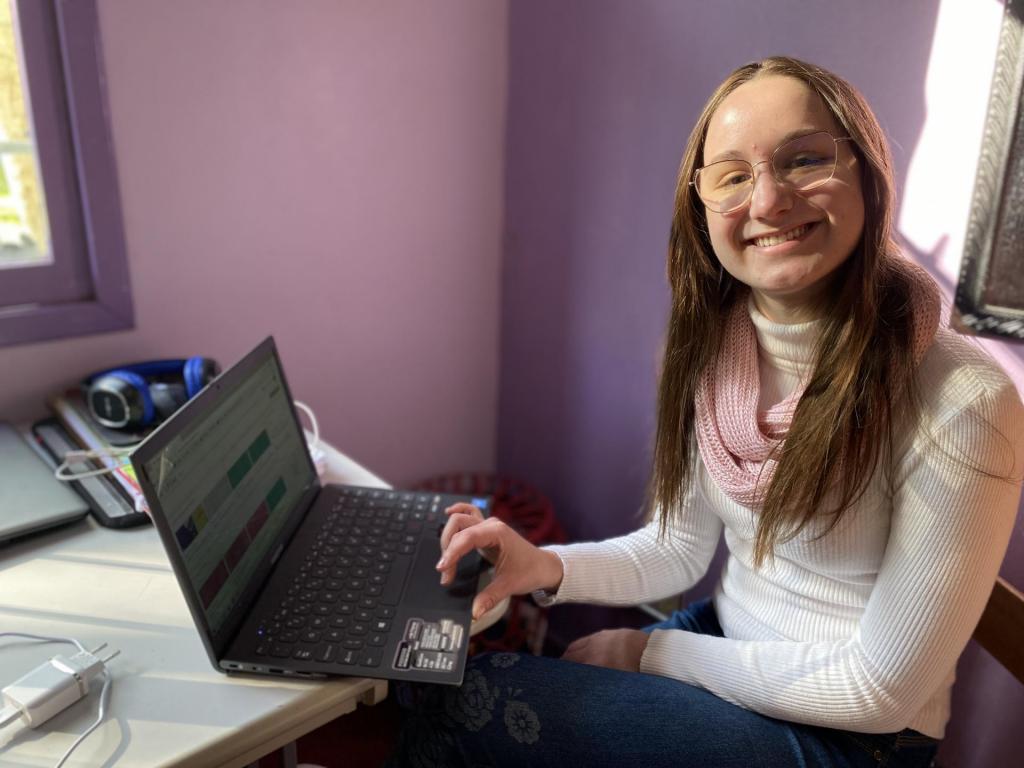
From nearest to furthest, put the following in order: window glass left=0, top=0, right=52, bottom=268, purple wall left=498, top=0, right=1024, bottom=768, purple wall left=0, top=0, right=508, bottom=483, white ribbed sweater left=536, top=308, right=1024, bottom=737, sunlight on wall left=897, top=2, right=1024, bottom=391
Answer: white ribbed sweater left=536, top=308, right=1024, bottom=737 → sunlight on wall left=897, top=2, right=1024, bottom=391 → purple wall left=498, top=0, right=1024, bottom=768 → window glass left=0, top=0, right=52, bottom=268 → purple wall left=0, top=0, right=508, bottom=483

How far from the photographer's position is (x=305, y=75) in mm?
1452

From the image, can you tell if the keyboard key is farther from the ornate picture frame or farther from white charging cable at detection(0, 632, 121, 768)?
the ornate picture frame

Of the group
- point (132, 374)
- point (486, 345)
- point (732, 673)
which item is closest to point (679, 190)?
point (732, 673)

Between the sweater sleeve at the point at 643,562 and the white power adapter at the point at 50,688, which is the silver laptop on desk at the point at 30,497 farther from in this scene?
the sweater sleeve at the point at 643,562

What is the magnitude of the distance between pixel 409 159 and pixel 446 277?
268 millimetres

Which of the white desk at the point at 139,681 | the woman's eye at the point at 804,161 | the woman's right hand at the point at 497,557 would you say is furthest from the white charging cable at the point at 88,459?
the woman's eye at the point at 804,161

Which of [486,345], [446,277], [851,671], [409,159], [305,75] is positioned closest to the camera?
[851,671]

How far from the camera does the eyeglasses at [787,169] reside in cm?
81

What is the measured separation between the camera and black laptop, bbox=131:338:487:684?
0.76 m

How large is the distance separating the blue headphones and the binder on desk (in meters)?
0.02

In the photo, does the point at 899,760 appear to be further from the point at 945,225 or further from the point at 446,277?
the point at 446,277

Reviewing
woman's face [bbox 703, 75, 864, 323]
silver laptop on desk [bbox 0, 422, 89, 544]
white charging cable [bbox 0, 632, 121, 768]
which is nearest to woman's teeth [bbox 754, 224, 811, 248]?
woman's face [bbox 703, 75, 864, 323]

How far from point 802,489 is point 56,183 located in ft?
3.82

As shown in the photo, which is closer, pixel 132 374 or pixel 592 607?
pixel 132 374
